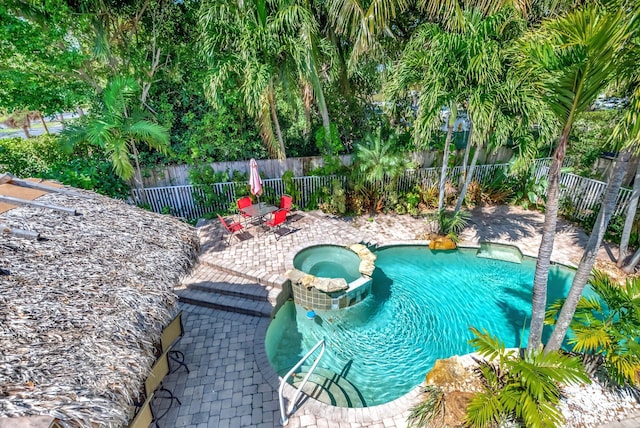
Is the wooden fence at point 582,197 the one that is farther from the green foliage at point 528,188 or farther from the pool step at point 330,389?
the pool step at point 330,389

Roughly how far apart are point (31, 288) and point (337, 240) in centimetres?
815

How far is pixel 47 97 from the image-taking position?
10156 millimetres

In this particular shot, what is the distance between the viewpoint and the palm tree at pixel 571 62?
3.72 metres

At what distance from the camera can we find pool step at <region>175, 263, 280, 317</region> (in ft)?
27.0

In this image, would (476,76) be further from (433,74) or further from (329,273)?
(329,273)

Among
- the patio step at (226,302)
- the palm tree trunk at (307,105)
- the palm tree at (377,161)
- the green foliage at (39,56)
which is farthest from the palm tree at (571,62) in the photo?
the green foliage at (39,56)

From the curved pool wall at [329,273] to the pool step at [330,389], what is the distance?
196 cm

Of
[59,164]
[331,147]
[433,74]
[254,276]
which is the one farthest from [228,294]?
[433,74]

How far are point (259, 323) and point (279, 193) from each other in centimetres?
672

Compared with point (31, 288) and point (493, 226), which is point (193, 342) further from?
point (493, 226)

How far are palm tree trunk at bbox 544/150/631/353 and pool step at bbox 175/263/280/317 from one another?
6367 mm

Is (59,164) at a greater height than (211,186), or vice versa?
(59,164)

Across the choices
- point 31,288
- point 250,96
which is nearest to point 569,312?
point 31,288

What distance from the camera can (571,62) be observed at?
4.26m
